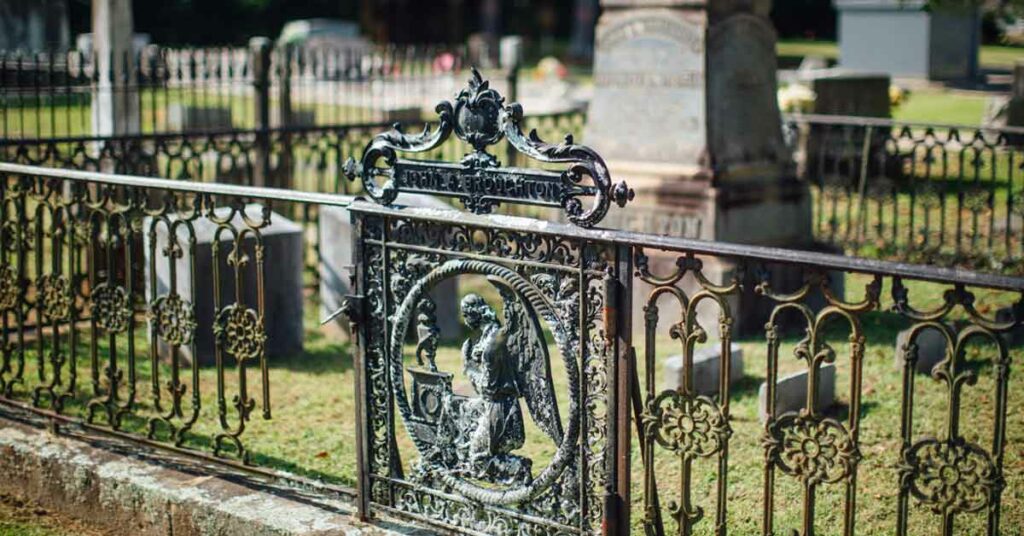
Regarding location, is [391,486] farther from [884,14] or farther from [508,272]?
[884,14]

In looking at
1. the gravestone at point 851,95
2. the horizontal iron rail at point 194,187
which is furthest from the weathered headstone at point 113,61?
the gravestone at point 851,95

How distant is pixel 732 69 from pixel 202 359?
413 cm

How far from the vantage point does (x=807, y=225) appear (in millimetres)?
9172

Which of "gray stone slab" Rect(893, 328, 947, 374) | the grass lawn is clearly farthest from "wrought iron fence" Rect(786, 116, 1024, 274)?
"gray stone slab" Rect(893, 328, 947, 374)

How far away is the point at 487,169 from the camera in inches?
153

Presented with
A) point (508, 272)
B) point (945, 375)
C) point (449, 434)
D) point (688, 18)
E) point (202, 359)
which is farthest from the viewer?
point (688, 18)

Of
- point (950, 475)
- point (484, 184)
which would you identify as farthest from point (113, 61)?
point (950, 475)

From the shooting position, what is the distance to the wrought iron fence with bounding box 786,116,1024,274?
33.5 feet

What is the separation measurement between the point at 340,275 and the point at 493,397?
4560 millimetres

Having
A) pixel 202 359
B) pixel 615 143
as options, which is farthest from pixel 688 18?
pixel 202 359

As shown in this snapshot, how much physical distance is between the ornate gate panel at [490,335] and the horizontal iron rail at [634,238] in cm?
2

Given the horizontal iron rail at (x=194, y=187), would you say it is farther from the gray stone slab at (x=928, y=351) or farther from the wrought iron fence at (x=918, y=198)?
the wrought iron fence at (x=918, y=198)

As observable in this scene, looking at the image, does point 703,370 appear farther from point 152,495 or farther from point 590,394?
point 152,495

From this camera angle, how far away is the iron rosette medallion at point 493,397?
12.7 feet
